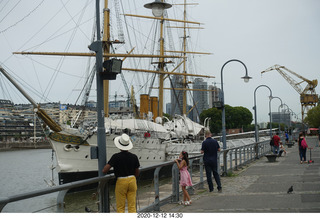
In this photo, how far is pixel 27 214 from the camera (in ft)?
18.7

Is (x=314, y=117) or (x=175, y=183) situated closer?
(x=175, y=183)

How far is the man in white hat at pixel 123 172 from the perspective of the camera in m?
7.25

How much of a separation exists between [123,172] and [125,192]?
381 mm

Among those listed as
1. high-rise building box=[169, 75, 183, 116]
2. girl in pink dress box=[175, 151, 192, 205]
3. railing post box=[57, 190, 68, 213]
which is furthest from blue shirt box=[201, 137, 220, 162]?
high-rise building box=[169, 75, 183, 116]

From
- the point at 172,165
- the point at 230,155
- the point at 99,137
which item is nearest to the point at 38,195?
the point at 99,137

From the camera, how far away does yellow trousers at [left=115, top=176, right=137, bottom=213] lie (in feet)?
24.0

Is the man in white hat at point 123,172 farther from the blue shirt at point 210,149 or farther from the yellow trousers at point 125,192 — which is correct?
the blue shirt at point 210,149

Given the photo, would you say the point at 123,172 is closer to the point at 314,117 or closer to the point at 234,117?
the point at 314,117

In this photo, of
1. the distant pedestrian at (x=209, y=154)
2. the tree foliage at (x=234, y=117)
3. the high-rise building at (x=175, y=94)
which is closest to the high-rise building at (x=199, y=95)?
the tree foliage at (x=234, y=117)

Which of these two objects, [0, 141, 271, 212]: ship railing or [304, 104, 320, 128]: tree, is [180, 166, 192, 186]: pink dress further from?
[304, 104, 320, 128]: tree

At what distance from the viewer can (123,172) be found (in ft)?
23.8

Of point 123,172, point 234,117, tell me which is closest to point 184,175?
point 123,172

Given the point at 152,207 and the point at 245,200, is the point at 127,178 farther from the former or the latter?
the point at 245,200

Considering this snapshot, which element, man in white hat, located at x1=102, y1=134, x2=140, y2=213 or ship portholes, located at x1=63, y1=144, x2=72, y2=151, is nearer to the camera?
man in white hat, located at x1=102, y1=134, x2=140, y2=213
